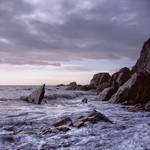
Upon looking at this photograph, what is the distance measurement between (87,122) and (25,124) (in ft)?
11.6

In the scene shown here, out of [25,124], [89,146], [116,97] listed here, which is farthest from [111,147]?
[116,97]

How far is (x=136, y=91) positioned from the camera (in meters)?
28.3

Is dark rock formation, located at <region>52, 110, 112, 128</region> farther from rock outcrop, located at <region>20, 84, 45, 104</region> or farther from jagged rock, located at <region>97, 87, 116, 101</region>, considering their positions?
jagged rock, located at <region>97, 87, 116, 101</region>

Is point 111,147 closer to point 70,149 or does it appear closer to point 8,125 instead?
point 70,149

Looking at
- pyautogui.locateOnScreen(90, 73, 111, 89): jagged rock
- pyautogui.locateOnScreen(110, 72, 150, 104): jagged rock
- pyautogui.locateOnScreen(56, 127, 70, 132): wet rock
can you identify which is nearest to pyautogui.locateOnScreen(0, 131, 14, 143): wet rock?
pyautogui.locateOnScreen(56, 127, 70, 132): wet rock

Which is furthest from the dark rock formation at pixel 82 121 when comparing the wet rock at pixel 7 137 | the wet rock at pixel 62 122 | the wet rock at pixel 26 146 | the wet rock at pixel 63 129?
the wet rock at pixel 26 146

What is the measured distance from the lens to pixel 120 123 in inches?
627

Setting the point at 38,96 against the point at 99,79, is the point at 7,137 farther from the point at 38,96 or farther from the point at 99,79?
the point at 99,79

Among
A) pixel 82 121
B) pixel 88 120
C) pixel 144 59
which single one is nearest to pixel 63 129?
pixel 82 121

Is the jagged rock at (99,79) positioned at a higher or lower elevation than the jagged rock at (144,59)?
lower

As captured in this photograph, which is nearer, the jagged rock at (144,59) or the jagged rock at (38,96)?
the jagged rock at (38,96)

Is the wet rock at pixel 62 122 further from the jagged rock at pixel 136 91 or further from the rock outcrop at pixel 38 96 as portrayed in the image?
the rock outcrop at pixel 38 96

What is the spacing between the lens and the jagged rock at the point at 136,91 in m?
28.0

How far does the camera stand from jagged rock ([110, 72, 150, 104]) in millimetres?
27992
